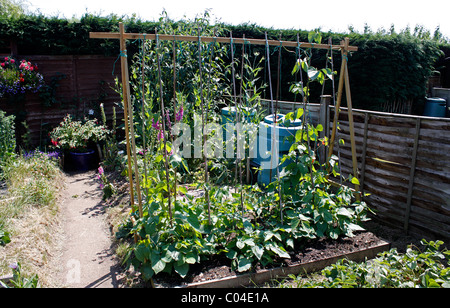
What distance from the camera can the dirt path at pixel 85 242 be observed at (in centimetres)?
279

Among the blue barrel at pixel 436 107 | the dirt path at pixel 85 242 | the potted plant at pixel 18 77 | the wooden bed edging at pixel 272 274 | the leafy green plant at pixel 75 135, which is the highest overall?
the potted plant at pixel 18 77

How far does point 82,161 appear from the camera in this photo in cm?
558

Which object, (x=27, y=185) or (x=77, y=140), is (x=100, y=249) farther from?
(x=77, y=140)

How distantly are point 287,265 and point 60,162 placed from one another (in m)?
4.27

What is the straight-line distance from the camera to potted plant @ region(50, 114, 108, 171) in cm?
551

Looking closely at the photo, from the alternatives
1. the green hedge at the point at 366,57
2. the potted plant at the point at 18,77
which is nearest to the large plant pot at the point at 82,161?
the potted plant at the point at 18,77

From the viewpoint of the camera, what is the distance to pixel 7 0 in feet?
38.9

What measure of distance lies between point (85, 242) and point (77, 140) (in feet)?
8.64

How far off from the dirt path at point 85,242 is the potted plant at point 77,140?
717mm

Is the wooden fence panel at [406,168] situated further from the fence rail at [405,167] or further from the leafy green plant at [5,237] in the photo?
the leafy green plant at [5,237]

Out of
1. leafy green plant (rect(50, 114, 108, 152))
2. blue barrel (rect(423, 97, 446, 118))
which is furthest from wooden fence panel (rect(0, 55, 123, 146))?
blue barrel (rect(423, 97, 446, 118))
